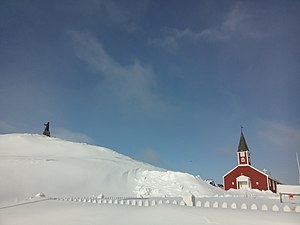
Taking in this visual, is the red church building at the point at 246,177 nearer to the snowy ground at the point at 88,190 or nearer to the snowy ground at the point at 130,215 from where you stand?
the snowy ground at the point at 88,190

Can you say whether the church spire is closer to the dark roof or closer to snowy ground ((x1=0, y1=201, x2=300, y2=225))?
the dark roof

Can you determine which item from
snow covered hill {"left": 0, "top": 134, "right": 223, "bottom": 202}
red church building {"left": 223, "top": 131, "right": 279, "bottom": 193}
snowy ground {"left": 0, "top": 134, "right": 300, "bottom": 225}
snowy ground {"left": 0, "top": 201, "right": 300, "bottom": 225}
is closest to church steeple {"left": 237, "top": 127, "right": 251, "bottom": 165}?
red church building {"left": 223, "top": 131, "right": 279, "bottom": 193}

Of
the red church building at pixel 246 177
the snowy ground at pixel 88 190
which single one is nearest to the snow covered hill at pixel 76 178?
the snowy ground at pixel 88 190

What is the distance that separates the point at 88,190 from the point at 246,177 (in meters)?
36.0

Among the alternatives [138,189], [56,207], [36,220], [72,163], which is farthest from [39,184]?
[36,220]

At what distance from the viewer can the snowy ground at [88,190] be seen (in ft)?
29.1

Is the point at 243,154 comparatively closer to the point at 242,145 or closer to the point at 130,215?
the point at 242,145

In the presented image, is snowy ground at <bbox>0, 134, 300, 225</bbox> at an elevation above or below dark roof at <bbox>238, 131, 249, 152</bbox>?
below

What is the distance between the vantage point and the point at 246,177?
51.8m

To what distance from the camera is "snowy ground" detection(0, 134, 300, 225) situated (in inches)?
349

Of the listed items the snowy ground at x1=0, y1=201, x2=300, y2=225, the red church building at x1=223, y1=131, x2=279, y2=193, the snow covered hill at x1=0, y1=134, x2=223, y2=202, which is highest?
the red church building at x1=223, y1=131, x2=279, y2=193

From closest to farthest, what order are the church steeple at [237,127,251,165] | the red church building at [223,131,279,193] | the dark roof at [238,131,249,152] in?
the red church building at [223,131,279,193]
the church steeple at [237,127,251,165]
the dark roof at [238,131,249,152]

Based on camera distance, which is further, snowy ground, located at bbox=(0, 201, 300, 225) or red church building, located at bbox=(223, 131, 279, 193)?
red church building, located at bbox=(223, 131, 279, 193)

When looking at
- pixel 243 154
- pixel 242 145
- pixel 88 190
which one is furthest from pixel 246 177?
pixel 88 190
